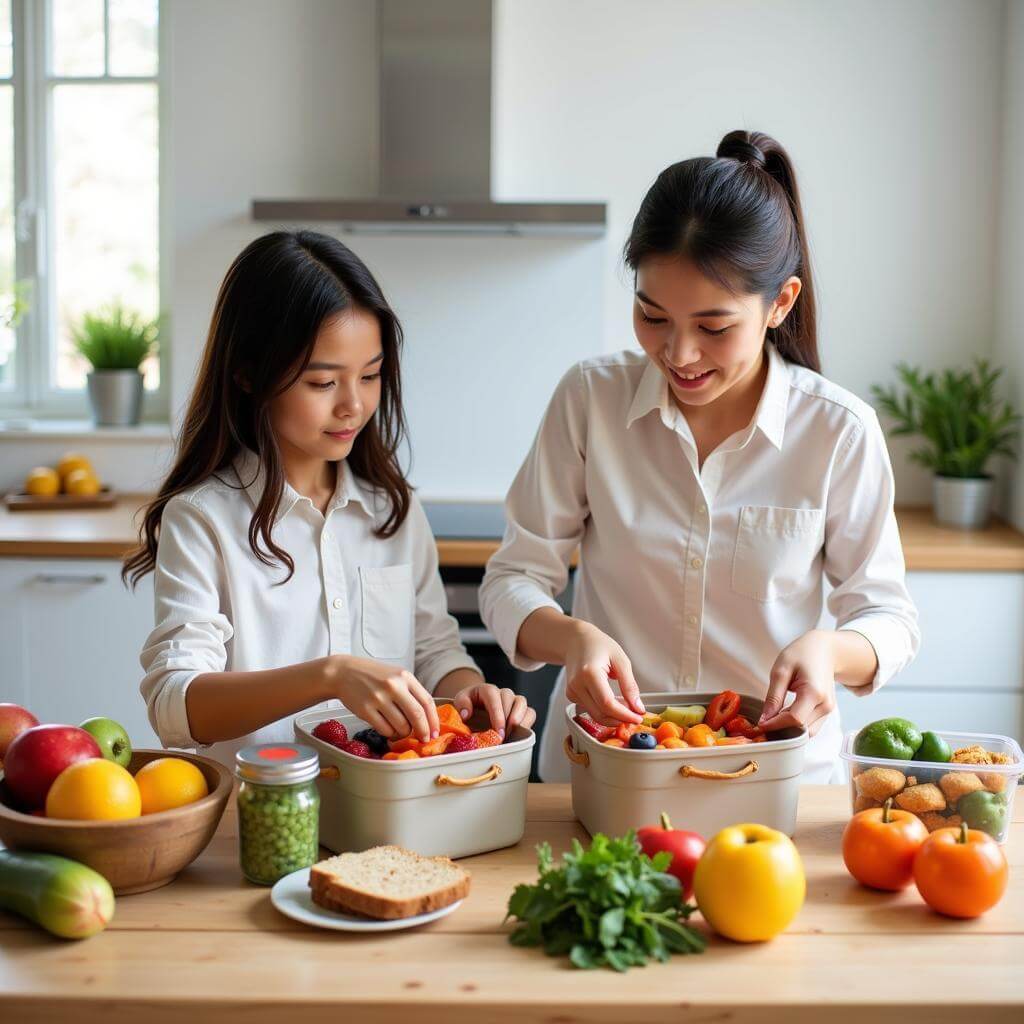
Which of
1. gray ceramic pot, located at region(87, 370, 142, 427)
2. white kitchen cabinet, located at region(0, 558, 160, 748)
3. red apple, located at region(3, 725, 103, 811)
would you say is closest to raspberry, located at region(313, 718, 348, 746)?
red apple, located at region(3, 725, 103, 811)

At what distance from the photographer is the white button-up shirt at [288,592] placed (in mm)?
1555

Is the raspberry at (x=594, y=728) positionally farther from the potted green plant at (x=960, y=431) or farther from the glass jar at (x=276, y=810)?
the potted green plant at (x=960, y=431)

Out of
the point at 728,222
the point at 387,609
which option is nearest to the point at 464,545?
the point at 387,609

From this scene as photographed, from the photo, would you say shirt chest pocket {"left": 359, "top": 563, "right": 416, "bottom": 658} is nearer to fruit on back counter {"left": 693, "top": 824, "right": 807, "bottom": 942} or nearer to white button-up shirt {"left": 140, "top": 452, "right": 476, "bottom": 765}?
white button-up shirt {"left": 140, "top": 452, "right": 476, "bottom": 765}

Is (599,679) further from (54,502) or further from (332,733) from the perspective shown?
(54,502)

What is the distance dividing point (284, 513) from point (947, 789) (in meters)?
0.87

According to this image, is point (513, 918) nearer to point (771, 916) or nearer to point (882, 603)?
point (771, 916)

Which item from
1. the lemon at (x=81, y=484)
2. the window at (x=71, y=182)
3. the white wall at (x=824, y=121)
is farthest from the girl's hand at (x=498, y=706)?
the window at (x=71, y=182)

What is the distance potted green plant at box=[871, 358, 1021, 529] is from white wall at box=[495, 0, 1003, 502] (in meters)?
0.15

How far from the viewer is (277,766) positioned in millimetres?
1174

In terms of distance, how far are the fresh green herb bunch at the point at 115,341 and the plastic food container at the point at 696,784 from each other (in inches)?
93.5

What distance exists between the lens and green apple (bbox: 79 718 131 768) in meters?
1.30

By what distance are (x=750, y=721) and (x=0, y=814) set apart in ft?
2.53

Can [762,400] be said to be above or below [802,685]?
above
